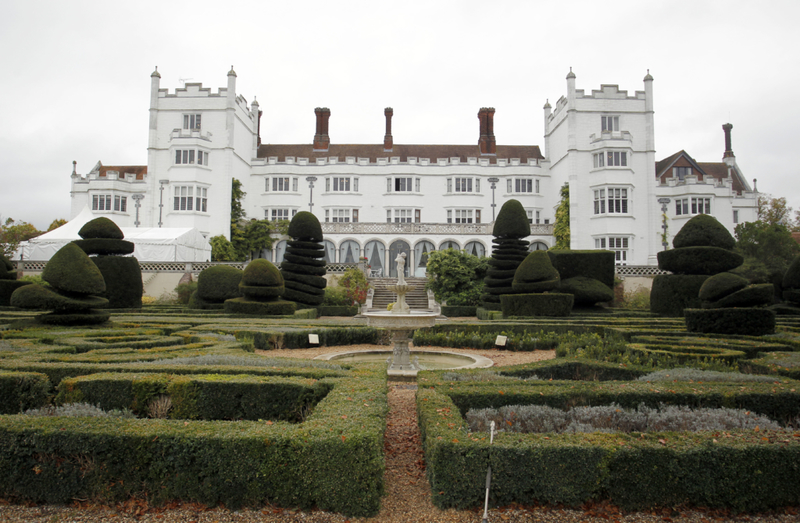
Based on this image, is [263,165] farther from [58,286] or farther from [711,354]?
[711,354]

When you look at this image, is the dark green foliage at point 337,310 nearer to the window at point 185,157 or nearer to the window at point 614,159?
the window at point 185,157

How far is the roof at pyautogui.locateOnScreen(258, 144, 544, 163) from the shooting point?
4197 cm

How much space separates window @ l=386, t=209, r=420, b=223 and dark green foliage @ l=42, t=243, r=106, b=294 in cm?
2905

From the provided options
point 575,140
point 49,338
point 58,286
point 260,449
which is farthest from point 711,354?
point 575,140

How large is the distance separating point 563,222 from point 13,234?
4311 cm

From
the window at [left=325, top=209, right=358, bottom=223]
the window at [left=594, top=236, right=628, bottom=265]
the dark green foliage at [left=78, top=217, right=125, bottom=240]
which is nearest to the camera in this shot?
the dark green foliage at [left=78, top=217, right=125, bottom=240]

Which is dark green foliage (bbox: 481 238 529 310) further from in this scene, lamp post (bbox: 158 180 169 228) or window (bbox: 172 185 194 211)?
lamp post (bbox: 158 180 169 228)

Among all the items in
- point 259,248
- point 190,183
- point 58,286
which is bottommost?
point 58,286

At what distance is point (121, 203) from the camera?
36625 millimetres

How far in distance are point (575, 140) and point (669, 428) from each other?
111 ft

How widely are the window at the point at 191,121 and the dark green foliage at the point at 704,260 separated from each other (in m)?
33.2

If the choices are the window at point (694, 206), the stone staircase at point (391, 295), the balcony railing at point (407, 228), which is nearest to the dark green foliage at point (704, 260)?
the stone staircase at point (391, 295)

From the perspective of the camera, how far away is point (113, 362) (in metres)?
7.25

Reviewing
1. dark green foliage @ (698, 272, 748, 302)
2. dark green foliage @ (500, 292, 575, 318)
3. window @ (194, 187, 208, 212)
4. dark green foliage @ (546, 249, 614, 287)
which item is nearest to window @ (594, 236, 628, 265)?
dark green foliage @ (546, 249, 614, 287)
